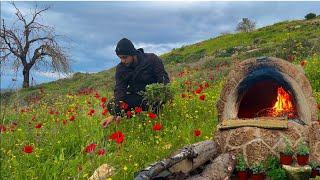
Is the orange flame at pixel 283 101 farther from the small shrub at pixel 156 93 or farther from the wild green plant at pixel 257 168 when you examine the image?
the small shrub at pixel 156 93

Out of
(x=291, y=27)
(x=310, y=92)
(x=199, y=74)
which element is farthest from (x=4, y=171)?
(x=291, y=27)

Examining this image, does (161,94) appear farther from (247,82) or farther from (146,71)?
(247,82)

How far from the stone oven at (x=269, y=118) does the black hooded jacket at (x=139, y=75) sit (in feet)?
7.84

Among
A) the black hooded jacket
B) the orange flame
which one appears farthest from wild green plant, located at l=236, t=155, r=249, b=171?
the black hooded jacket

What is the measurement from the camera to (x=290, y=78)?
5.81 m

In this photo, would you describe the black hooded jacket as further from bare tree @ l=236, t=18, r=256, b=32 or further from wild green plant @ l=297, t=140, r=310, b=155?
bare tree @ l=236, t=18, r=256, b=32


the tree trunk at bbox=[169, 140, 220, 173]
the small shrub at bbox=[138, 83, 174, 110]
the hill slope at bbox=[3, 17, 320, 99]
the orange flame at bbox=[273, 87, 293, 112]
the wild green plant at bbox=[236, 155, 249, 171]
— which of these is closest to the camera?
the tree trunk at bbox=[169, 140, 220, 173]

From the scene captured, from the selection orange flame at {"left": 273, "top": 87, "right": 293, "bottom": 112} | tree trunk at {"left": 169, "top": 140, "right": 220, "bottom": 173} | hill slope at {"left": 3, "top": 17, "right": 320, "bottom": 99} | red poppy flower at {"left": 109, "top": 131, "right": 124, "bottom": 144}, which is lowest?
tree trunk at {"left": 169, "top": 140, "right": 220, "bottom": 173}

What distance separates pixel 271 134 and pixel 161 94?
8.54 feet

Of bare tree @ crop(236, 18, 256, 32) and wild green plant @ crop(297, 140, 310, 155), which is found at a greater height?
bare tree @ crop(236, 18, 256, 32)

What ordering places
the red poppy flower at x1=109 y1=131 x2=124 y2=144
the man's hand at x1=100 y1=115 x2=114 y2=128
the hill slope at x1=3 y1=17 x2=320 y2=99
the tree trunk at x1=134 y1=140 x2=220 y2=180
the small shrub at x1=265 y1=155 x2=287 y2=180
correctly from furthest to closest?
the hill slope at x1=3 y1=17 x2=320 y2=99 → the man's hand at x1=100 y1=115 x2=114 y2=128 → the small shrub at x1=265 y1=155 x2=287 y2=180 → the red poppy flower at x1=109 y1=131 x2=124 y2=144 → the tree trunk at x1=134 y1=140 x2=220 y2=180

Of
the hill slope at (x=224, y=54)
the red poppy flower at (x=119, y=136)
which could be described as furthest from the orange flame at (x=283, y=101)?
the hill slope at (x=224, y=54)

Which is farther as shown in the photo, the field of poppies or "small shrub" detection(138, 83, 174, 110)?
"small shrub" detection(138, 83, 174, 110)

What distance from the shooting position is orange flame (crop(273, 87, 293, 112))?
6.51 meters
